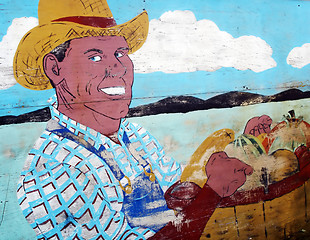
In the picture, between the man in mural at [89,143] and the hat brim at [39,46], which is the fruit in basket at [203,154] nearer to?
the man in mural at [89,143]

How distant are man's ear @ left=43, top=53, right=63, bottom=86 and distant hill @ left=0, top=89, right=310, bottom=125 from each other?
24cm

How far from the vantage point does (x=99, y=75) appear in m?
2.23

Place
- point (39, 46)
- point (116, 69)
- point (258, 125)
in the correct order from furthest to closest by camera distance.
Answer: point (258, 125), point (116, 69), point (39, 46)

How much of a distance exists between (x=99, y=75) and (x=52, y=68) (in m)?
0.36

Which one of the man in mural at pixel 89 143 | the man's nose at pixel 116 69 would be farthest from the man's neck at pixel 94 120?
the man's nose at pixel 116 69

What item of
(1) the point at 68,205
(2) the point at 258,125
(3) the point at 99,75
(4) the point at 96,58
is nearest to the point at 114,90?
(3) the point at 99,75

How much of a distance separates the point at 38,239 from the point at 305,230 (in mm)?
2908

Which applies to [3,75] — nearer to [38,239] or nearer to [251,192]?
[38,239]

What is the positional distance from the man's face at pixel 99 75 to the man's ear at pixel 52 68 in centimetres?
3

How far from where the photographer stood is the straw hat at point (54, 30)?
2.01m

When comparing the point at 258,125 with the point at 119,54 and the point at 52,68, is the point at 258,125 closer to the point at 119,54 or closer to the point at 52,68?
the point at 119,54

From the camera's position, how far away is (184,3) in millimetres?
2469

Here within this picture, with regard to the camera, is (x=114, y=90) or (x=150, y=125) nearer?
(x=114, y=90)

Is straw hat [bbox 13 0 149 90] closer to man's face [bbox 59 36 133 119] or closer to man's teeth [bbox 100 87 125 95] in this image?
man's face [bbox 59 36 133 119]
